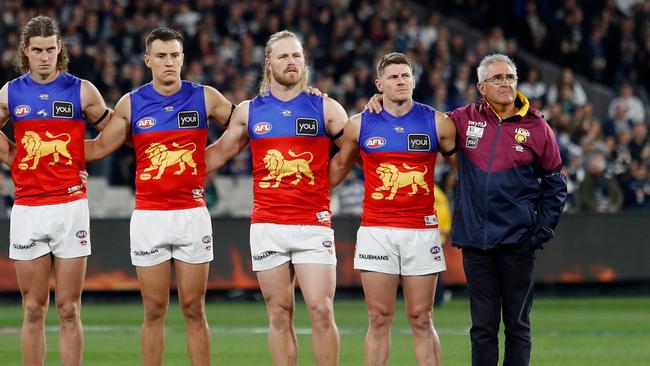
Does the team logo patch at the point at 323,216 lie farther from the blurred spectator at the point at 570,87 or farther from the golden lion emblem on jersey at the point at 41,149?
the blurred spectator at the point at 570,87

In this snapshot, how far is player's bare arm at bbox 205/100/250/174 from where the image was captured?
10578mm

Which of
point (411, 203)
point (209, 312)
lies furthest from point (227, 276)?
point (411, 203)

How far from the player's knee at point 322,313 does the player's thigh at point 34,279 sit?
2.24 metres

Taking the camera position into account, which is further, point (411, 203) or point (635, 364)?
point (635, 364)

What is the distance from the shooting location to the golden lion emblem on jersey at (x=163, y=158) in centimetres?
1041

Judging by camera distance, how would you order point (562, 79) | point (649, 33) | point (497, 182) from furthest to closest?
point (649, 33) < point (562, 79) < point (497, 182)

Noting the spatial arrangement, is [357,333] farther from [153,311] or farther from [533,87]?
[533,87]

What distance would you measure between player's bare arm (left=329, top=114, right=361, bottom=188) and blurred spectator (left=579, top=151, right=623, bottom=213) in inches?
473

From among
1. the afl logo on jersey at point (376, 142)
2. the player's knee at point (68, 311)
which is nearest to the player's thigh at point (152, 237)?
the player's knee at point (68, 311)

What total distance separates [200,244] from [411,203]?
68.6 inches

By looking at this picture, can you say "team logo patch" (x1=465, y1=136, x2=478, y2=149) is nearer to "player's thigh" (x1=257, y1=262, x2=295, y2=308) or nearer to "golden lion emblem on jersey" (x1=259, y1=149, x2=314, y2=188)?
"golden lion emblem on jersey" (x1=259, y1=149, x2=314, y2=188)

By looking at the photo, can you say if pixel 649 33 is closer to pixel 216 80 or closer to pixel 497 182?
pixel 216 80

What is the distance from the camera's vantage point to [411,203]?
10.3m

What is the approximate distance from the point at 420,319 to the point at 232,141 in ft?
7.02
